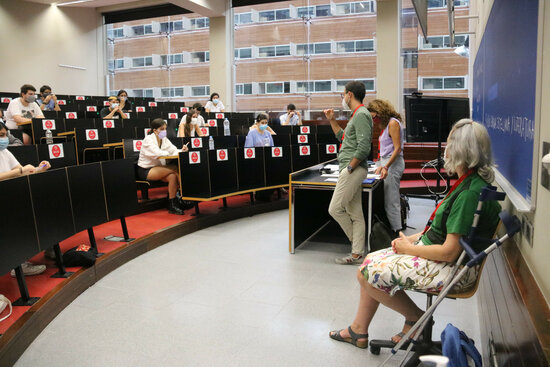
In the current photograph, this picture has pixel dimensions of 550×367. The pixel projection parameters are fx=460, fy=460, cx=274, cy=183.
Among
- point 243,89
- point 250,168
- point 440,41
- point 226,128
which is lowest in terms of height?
point 250,168

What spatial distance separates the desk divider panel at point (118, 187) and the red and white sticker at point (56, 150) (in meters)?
1.01

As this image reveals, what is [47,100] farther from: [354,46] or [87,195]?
[354,46]

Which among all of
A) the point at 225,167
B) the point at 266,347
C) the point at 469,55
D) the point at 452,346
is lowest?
the point at 266,347

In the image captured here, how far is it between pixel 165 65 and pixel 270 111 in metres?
3.86

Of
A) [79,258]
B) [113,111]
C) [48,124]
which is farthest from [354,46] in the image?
[79,258]

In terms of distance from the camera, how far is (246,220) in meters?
5.93

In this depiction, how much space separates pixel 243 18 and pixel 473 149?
1150cm

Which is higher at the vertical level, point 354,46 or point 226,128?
point 354,46

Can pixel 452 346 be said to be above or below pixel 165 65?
below

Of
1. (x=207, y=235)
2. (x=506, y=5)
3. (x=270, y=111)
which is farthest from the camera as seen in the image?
(x=270, y=111)

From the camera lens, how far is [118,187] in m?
4.31

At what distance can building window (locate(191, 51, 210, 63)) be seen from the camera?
528 inches

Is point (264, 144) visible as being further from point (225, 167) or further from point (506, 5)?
point (506, 5)

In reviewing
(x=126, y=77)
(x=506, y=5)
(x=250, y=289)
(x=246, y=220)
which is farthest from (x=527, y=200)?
(x=126, y=77)
